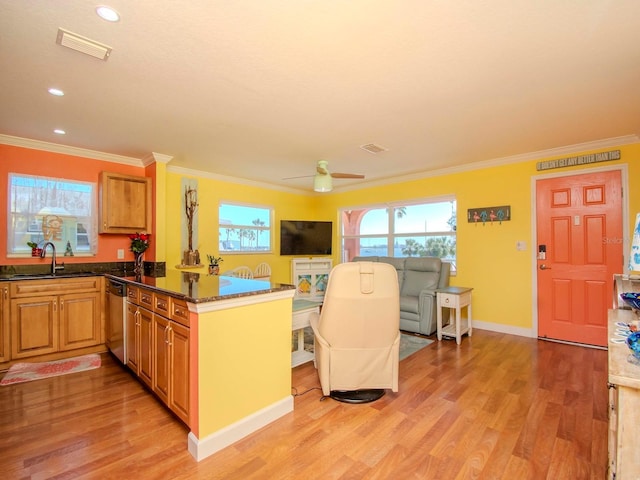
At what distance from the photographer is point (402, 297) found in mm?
4660

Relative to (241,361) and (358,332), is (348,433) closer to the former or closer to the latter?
(358,332)

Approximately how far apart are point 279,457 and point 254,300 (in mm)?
939

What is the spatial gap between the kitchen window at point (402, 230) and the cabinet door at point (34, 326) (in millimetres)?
4757

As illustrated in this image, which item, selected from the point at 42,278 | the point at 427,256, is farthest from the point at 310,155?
the point at 42,278

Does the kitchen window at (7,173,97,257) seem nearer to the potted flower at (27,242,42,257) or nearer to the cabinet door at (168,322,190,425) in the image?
the potted flower at (27,242,42,257)

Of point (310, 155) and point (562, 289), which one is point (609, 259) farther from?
point (310, 155)

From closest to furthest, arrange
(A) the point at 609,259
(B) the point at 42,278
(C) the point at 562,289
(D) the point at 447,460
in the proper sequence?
1. (D) the point at 447,460
2. (B) the point at 42,278
3. (A) the point at 609,259
4. (C) the point at 562,289

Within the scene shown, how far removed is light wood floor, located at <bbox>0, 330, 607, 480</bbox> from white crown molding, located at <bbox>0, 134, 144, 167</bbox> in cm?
263

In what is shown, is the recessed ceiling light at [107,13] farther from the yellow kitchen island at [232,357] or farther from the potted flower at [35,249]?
the potted flower at [35,249]

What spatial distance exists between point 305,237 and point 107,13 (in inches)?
191

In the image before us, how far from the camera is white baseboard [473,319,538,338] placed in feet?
13.6

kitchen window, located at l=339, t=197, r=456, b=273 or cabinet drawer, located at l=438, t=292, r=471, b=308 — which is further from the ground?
kitchen window, located at l=339, t=197, r=456, b=273

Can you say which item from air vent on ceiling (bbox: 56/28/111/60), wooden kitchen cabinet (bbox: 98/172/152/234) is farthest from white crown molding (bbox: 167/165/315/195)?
air vent on ceiling (bbox: 56/28/111/60)

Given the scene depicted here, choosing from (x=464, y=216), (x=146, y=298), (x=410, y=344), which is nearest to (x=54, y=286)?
(x=146, y=298)
